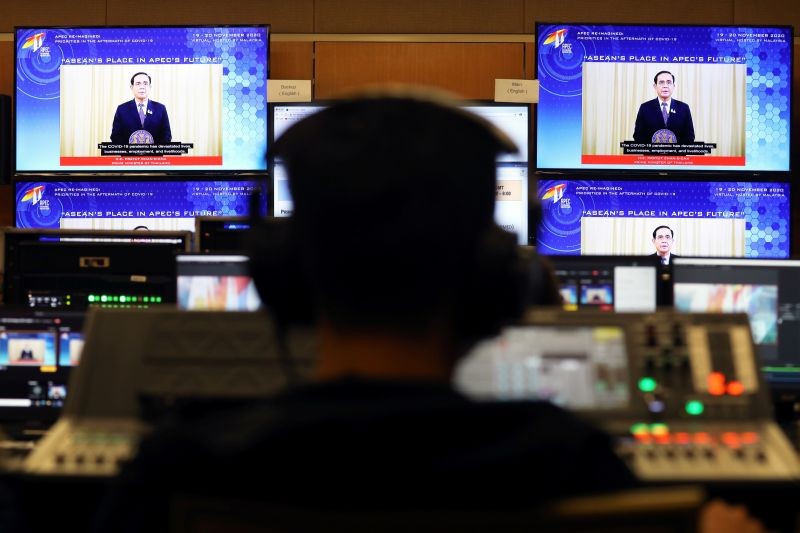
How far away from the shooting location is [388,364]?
0.80m

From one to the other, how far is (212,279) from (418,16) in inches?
130

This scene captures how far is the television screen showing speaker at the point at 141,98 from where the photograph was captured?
5.09m

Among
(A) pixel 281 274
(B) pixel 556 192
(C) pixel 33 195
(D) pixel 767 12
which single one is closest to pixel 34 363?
(A) pixel 281 274

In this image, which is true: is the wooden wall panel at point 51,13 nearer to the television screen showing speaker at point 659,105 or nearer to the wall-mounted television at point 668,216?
the television screen showing speaker at point 659,105

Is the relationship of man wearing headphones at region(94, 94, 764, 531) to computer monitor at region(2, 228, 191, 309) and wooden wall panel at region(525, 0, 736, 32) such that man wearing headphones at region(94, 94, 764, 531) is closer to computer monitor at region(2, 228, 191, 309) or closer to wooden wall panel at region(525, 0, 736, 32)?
computer monitor at region(2, 228, 191, 309)

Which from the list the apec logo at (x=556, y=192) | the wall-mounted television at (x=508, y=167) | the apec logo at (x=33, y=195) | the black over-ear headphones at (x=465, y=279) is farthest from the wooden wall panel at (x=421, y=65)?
the black over-ear headphones at (x=465, y=279)

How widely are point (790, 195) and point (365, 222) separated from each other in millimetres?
4775

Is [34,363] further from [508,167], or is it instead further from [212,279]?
[508,167]

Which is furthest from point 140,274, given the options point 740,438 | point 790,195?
point 790,195

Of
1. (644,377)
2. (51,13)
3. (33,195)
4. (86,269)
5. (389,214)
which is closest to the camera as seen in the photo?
(389,214)

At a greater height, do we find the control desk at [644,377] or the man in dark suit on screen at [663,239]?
A: the man in dark suit on screen at [663,239]

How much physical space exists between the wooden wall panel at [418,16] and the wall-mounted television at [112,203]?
1.19 meters

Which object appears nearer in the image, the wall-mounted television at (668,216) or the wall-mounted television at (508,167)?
the wall-mounted television at (508,167)

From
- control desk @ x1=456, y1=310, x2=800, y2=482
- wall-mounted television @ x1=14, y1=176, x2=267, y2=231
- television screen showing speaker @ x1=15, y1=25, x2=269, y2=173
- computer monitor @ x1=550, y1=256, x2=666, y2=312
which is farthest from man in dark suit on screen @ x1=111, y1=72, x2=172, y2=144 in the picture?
control desk @ x1=456, y1=310, x2=800, y2=482
